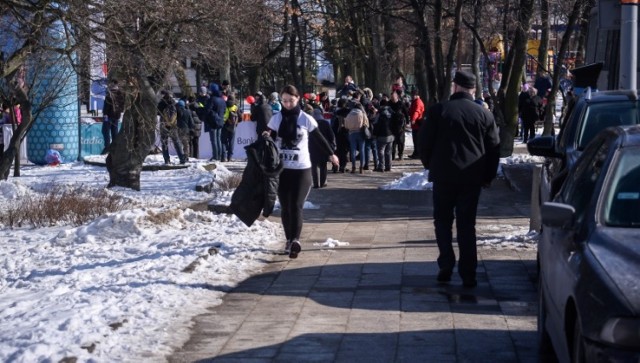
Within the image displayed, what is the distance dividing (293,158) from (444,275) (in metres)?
2.29

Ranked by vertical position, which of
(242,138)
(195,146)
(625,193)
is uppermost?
(625,193)

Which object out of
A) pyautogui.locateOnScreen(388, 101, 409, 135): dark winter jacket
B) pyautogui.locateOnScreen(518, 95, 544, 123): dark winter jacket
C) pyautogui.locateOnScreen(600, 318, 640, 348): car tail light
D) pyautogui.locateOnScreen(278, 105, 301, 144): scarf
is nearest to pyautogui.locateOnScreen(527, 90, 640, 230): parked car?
pyautogui.locateOnScreen(278, 105, 301, 144): scarf

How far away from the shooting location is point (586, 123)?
9797 millimetres

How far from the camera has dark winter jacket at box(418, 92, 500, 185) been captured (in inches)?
356

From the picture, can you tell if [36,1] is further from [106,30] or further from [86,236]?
[86,236]

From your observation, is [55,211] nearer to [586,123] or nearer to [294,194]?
[294,194]

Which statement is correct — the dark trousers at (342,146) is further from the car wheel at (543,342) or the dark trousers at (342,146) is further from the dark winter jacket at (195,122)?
the car wheel at (543,342)

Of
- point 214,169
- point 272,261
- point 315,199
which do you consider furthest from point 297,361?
point 214,169

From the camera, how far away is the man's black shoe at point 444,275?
937cm

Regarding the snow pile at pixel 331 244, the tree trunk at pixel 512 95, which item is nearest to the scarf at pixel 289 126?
the snow pile at pixel 331 244

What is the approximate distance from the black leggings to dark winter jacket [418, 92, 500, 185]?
2014 mm

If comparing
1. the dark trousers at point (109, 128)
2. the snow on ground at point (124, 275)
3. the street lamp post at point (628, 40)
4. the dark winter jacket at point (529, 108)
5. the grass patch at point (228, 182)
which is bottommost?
Answer: the snow on ground at point (124, 275)

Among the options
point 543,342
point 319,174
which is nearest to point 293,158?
point 543,342

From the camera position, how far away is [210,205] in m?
14.4
